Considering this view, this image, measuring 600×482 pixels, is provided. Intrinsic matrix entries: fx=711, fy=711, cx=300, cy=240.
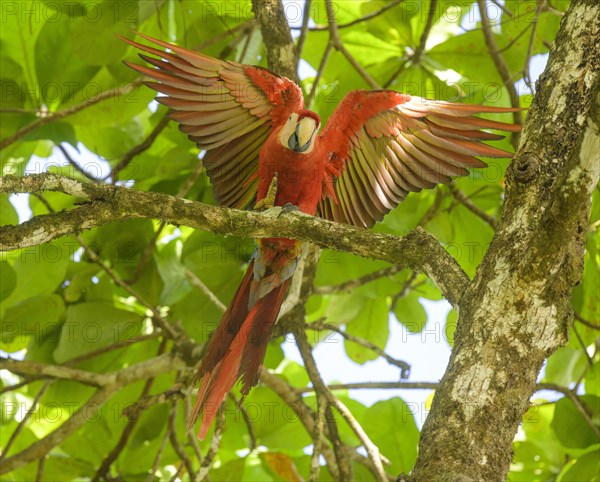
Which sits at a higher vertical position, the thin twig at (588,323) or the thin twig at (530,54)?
the thin twig at (530,54)

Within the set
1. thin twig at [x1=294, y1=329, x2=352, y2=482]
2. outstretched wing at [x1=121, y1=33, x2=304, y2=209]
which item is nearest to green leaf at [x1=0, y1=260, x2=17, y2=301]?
outstretched wing at [x1=121, y1=33, x2=304, y2=209]

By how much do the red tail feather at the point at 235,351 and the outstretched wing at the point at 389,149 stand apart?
0.47 m

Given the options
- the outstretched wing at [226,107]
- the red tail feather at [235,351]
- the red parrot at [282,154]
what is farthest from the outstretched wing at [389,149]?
the red tail feather at [235,351]

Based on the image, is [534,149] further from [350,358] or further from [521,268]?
[350,358]

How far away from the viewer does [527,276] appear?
140 centimetres

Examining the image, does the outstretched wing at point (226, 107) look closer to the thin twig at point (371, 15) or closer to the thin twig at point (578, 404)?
the thin twig at point (371, 15)

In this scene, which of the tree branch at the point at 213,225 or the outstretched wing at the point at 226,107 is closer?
the tree branch at the point at 213,225

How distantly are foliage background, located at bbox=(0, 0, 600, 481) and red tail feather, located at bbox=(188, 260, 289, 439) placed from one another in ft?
0.70

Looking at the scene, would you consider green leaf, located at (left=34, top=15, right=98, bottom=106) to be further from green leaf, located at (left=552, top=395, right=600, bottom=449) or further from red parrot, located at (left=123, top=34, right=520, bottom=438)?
green leaf, located at (left=552, top=395, right=600, bottom=449)

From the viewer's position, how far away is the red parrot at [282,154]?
2365 mm

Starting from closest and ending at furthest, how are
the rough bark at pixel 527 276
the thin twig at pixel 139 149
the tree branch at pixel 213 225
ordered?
1. the rough bark at pixel 527 276
2. the tree branch at pixel 213 225
3. the thin twig at pixel 139 149

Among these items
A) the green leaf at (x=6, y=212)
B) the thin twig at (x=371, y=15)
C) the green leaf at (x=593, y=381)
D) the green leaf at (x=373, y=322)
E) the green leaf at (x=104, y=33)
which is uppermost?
the thin twig at (x=371, y=15)

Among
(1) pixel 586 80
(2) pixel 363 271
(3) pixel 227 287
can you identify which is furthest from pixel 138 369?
(1) pixel 586 80

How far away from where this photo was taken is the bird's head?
8.08ft
